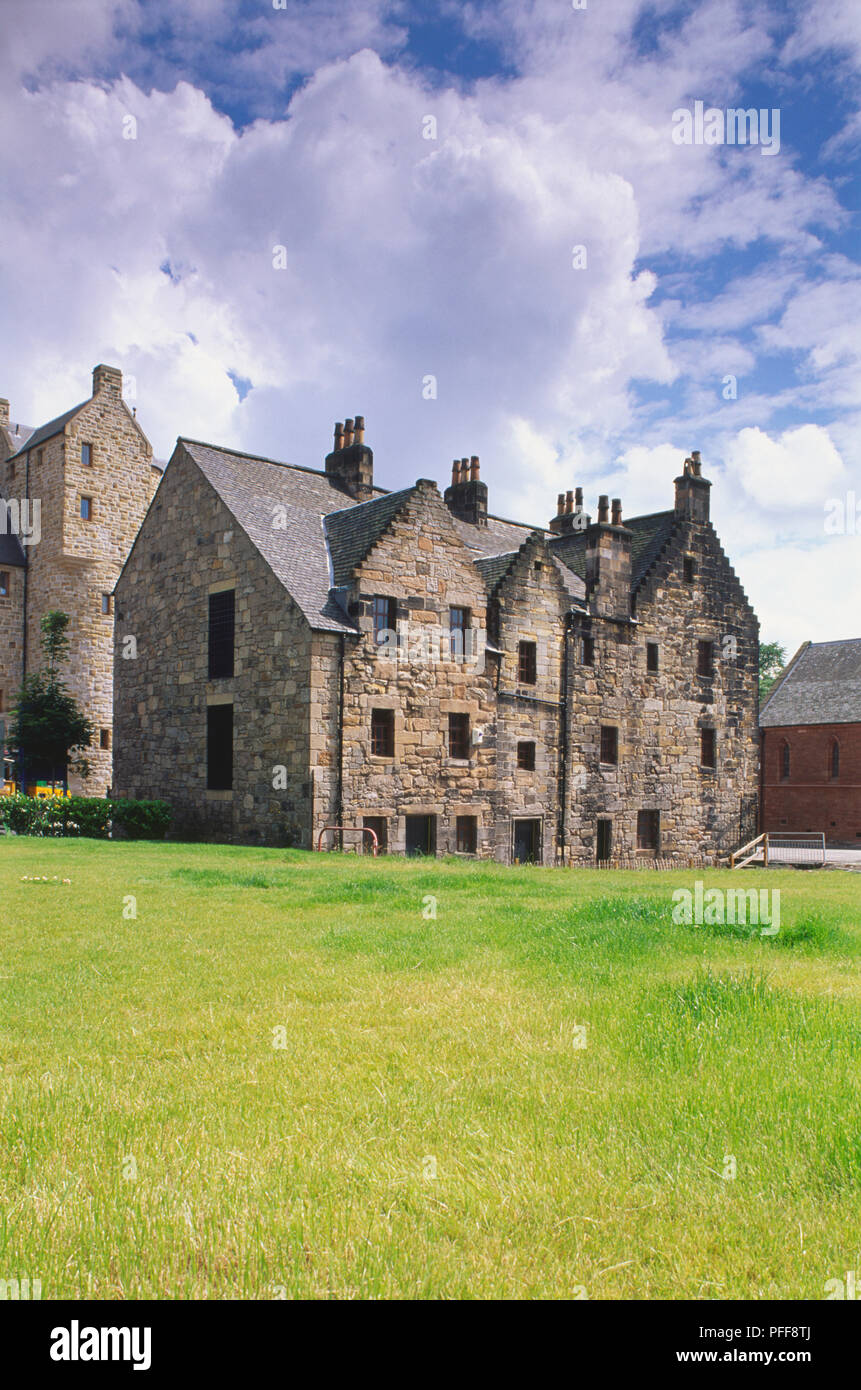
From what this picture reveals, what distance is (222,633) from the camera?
1027 inches

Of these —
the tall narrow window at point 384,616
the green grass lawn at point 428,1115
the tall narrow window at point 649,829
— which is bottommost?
the tall narrow window at point 649,829

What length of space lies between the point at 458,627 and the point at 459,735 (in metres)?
2.93

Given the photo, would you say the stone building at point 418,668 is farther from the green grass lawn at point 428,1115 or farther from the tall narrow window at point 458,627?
the green grass lawn at point 428,1115

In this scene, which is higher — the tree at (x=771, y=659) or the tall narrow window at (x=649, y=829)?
the tree at (x=771, y=659)

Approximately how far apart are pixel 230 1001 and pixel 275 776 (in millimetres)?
16817

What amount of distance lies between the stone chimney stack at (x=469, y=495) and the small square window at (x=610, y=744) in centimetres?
828

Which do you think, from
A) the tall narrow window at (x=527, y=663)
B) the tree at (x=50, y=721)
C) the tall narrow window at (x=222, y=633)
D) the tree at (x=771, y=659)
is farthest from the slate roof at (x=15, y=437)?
the tree at (x=771, y=659)

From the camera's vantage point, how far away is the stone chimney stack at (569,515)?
37.7 m

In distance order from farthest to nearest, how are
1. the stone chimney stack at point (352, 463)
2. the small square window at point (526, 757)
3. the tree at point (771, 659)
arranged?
the tree at point (771, 659) → the stone chimney stack at point (352, 463) → the small square window at point (526, 757)

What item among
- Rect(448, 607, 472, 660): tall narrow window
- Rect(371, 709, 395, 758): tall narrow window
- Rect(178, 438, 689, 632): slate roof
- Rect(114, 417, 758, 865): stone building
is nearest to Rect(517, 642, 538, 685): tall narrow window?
Rect(114, 417, 758, 865): stone building

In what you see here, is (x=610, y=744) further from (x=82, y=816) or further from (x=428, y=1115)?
(x=428, y=1115)

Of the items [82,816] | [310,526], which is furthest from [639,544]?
[82,816]

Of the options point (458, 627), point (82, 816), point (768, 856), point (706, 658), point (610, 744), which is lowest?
point (768, 856)
